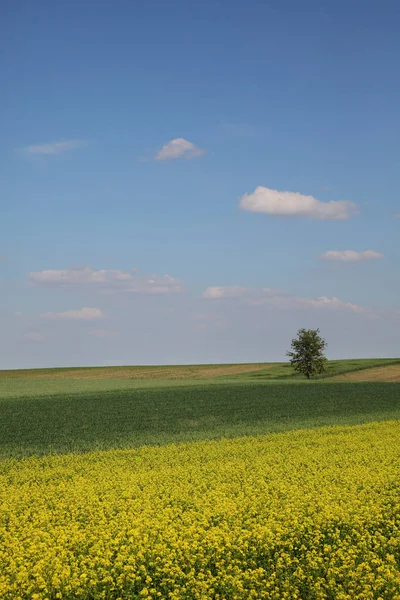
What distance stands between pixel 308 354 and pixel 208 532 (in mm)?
68522

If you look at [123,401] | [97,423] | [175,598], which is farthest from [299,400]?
[175,598]

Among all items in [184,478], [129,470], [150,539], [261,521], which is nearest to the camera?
[150,539]

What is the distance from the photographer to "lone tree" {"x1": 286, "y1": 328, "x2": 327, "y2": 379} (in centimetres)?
7694

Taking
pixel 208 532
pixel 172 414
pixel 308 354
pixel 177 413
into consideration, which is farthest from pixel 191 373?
pixel 208 532

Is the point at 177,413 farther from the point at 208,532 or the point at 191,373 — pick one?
the point at 191,373

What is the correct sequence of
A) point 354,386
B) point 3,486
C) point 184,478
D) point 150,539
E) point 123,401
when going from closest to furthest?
point 150,539 → point 184,478 → point 3,486 → point 123,401 → point 354,386

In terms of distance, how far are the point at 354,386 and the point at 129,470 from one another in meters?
41.2

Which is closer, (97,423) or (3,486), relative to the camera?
(3,486)

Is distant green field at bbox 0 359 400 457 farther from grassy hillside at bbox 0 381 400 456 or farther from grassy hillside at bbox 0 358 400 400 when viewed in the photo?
grassy hillside at bbox 0 358 400 400

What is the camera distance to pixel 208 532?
10180mm

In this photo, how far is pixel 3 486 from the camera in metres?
16.6

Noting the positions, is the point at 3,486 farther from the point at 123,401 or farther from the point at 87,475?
the point at 123,401

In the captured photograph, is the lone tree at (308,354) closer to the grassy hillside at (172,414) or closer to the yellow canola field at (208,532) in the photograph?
the grassy hillside at (172,414)

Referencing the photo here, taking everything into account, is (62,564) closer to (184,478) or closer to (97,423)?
(184,478)
